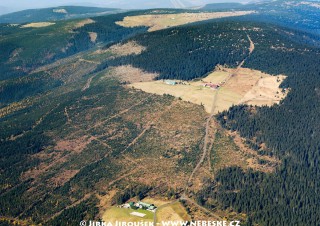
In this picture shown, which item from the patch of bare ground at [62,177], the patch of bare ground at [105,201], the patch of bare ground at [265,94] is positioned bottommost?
the patch of bare ground at [105,201]

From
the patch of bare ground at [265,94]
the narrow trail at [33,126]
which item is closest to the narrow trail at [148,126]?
the patch of bare ground at [265,94]

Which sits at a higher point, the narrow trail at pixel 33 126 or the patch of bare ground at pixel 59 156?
the narrow trail at pixel 33 126

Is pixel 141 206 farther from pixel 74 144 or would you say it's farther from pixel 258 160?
pixel 74 144

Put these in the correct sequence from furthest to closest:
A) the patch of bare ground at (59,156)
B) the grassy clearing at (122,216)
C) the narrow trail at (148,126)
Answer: the narrow trail at (148,126) < the patch of bare ground at (59,156) < the grassy clearing at (122,216)

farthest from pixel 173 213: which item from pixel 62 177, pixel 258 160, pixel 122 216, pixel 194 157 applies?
pixel 62 177

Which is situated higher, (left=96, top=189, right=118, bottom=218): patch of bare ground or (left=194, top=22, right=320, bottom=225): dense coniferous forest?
(left=194, top=22, right=320, bottom=225): dense coniferous forest

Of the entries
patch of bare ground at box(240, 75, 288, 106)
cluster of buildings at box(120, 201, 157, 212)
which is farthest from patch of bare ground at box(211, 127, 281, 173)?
cluster of buildings at box(120, 201, 157, 212)

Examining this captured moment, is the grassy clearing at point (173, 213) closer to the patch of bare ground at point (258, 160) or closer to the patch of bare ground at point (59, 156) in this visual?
the patch of bare ground at point (258, 160)

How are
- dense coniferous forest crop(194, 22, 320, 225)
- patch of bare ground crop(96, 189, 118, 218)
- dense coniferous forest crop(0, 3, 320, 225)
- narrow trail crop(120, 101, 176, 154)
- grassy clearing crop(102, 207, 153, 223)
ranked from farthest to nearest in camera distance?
narrow trail crop(120, 101, 176, 154)
patch of bare ground crop(96, 189, 118, 218)
dense coniferous forest crop(0, 3, 320, 225)
dense coniferous forest crop(194, 22, 320, 225)
grassy clearing crop(102, 207, 153, 223)

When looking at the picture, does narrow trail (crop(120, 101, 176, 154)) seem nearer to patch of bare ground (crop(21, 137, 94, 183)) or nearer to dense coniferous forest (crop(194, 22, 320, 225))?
patch of bare ground (crop(21, 137, 94, 183))
